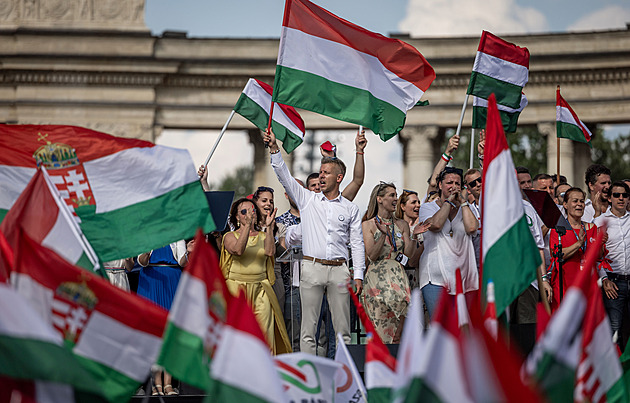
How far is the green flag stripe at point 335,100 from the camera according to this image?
10461 mm

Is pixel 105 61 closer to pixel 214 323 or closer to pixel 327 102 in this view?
pixel 327 102

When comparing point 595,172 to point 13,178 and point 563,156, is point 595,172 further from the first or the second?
point 563,156

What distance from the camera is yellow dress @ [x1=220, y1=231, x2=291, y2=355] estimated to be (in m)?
9.98

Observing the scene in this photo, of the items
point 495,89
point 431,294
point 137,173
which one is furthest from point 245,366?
point 495,89

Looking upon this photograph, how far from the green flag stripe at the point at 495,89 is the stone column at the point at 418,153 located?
12.3m

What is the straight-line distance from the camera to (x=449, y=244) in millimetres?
9766

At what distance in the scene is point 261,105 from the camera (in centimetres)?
1233

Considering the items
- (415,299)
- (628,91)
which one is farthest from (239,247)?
(628,91)

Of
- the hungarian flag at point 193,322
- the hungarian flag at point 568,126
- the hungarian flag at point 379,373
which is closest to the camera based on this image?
the hungarian flag at point 193,322

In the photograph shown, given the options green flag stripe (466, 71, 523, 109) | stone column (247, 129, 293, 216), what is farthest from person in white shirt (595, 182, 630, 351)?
stone column (247, 129, 293, 216)

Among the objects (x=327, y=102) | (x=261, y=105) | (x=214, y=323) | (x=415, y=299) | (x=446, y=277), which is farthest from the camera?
(x=261, y=105)

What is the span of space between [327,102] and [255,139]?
49.8ft

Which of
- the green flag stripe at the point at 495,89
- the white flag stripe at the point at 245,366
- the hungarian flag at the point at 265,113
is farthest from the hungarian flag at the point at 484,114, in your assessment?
the white flag stripe at the point at 245,366

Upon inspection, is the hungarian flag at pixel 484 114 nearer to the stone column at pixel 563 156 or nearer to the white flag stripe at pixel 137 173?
the white flag stripe at pixel 137 173
